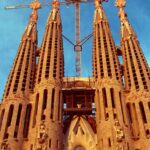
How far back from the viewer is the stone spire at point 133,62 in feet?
143

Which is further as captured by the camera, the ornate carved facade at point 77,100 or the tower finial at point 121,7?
the tower finial at point 121,7

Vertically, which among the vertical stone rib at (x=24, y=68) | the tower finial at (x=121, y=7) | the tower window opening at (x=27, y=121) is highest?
the tower finial at (x=121, y=7)

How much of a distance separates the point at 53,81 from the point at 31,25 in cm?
1449

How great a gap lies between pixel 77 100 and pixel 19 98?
730cm

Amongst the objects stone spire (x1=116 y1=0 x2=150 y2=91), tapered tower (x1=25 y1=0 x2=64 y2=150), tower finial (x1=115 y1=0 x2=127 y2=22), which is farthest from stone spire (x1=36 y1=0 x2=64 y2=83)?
tower finial (x1=115 y1=0 x2=127 y2=22)

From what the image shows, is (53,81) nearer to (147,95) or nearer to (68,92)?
(68,92)

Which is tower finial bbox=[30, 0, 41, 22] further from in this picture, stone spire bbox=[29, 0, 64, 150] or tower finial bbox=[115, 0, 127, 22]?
tower finial bbox=[115, 0, 127, 22]

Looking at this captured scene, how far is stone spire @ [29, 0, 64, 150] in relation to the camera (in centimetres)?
3800

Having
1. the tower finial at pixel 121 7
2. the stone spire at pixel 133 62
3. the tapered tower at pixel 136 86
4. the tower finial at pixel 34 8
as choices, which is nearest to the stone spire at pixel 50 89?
the tower finial at pixel 34 8

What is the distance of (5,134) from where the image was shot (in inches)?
1516

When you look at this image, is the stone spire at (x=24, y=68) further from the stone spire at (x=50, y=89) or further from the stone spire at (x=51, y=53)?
the stone spire at (x=51, y=53)

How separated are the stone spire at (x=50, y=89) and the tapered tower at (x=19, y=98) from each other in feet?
3.70

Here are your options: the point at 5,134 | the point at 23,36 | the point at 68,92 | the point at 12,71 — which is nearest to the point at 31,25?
the point at 23,36

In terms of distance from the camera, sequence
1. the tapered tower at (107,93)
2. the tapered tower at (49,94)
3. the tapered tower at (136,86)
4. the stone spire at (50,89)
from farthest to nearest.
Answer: the tapered tower at (136,86)
the stone spire at (50,89)
the tapered tower at (49,94)
the tapered tower at (107,93)
